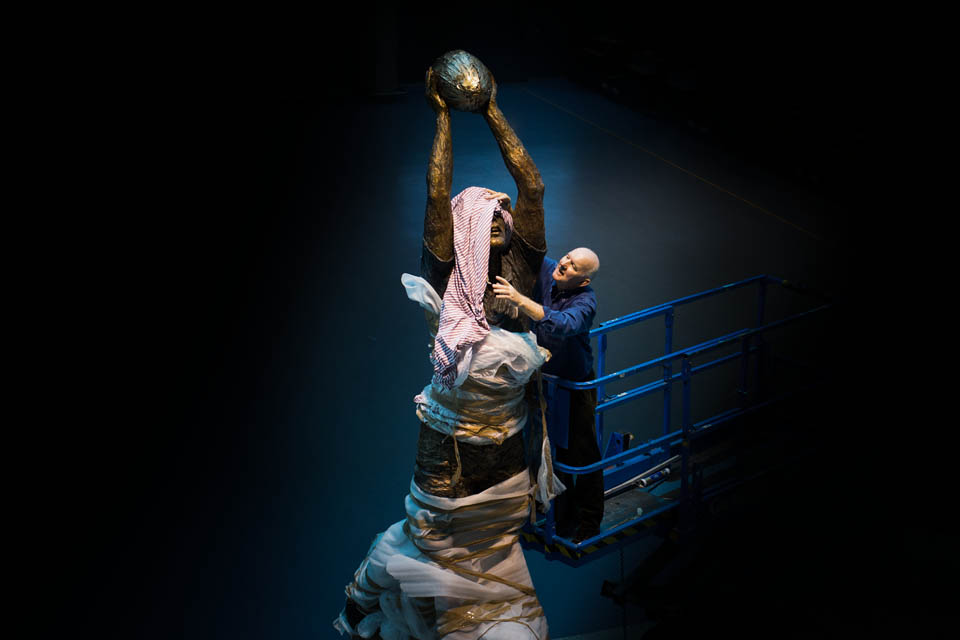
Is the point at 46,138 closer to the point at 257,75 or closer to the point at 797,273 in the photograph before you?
the point at 257,75

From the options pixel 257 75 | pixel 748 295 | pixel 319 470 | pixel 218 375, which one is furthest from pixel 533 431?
pixel 257 75

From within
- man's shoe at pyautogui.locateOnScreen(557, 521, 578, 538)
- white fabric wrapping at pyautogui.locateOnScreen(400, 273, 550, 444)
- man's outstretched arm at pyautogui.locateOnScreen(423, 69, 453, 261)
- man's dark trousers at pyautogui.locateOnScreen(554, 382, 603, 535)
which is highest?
man's outstretched arm at pyautogui.locateOnScreen(423, 69, 453, 261)

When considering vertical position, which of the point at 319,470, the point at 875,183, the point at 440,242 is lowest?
the point at 319,470

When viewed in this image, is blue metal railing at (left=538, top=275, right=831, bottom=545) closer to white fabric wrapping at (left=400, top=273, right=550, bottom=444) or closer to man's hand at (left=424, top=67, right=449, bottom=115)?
white fabric wrapping at (left=400, top=273, right=550, bottom=444)

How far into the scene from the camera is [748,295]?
7.76 meters

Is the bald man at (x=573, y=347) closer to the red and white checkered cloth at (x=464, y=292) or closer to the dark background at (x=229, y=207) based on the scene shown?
the red and white checkered cloth at (x=464, y=292)

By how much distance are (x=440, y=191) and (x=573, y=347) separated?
875 millimetres

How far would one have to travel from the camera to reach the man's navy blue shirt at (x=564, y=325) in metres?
4.20

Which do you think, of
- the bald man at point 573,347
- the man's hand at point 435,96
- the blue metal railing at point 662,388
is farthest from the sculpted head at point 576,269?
the man's hand at point 435,96

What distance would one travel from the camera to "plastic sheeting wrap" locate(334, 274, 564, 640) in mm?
4273

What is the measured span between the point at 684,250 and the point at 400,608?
4.45 metres

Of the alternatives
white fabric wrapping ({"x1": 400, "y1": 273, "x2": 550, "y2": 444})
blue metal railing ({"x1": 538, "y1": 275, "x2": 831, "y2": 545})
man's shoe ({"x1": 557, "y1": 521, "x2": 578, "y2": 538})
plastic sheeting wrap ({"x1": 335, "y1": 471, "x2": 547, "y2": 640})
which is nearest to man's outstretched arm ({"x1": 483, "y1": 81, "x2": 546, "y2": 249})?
white fabric wrapping ({"x1": 400, "y1": 273, "x2": 550, "y2": 444})

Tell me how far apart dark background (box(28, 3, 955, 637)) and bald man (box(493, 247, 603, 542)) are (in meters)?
1.45

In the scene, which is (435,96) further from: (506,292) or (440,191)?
(506,292)
